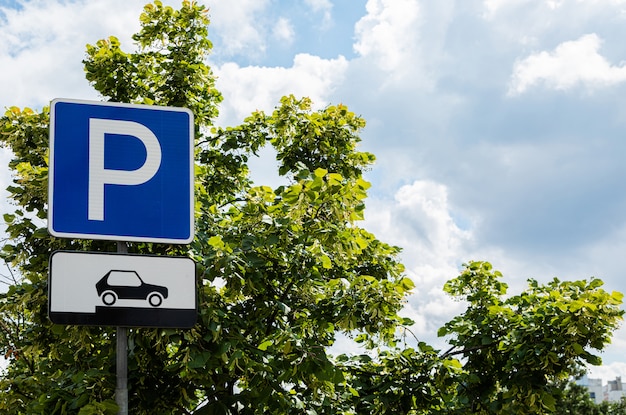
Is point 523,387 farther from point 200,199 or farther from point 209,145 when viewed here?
point 209,145

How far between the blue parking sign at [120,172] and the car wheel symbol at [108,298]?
0.27m

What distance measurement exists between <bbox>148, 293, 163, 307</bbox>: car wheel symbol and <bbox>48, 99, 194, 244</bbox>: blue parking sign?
0.85ft

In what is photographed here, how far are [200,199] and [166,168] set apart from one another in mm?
4698

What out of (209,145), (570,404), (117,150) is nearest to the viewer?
(117,150)

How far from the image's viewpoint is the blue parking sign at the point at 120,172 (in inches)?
134

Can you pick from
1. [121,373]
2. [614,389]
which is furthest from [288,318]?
[614,389]

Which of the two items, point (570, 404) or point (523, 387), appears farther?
point (570, 404)

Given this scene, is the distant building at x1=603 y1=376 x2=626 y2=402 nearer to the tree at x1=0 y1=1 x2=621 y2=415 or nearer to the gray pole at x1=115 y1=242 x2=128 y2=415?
the tree at x1=0 y1=1 x2=621 y2=415

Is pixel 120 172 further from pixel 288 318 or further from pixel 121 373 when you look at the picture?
pixel 288 318

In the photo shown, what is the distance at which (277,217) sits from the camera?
22.5 ft

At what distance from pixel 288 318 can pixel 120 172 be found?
15.5ft

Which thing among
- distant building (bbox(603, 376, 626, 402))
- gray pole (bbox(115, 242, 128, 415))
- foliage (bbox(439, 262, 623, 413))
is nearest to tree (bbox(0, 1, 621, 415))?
foliage (bbox(439, 262, 623, 413))

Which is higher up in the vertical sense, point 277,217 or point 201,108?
point 201,108

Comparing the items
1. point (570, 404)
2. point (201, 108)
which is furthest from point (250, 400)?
point (570, 404)
